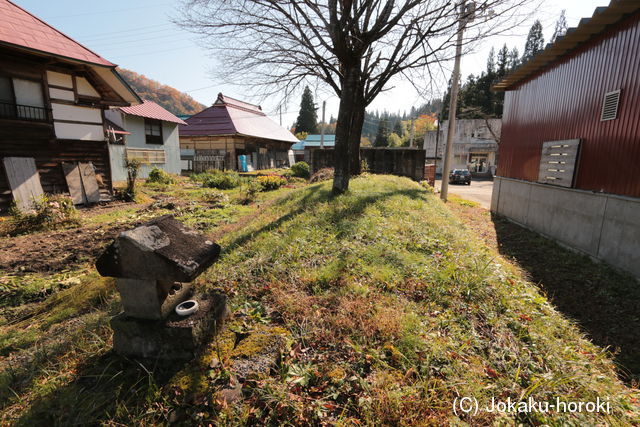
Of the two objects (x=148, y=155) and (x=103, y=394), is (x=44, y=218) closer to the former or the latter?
(x=103, y=394)

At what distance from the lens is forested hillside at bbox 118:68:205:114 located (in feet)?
216

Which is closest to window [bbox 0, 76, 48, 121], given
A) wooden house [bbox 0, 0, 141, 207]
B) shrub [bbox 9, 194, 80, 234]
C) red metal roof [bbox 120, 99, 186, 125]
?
wooden house [bbox 0, 0, 141, 207]

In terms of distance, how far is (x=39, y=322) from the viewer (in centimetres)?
404

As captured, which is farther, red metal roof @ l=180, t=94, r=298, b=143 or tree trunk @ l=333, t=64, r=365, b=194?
red metal roof @ l=180, t=94, r=298, b=143

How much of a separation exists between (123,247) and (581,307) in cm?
749

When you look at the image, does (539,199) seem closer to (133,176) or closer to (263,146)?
(133,176)

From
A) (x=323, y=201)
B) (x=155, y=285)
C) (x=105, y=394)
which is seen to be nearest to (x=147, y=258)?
(x=155, y=285)

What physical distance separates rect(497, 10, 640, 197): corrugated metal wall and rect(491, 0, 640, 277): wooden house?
0.08ft

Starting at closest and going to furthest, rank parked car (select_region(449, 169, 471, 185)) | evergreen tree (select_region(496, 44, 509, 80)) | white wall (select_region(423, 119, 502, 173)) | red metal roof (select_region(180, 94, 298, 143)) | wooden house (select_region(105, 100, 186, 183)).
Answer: wooden house (select_region(105, 100, 186, 183)) < red metal roof (select_region(180, 94, 298, 143)) < parked car (select_region(449, 169, 471, 185)) < white wall (select_region(423, 119, 502, 173)) < evergreen tree (select_region(496, 44, 509, 80))

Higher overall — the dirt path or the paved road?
the paved road

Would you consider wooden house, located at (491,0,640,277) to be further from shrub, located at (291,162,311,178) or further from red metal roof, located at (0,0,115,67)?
red metal roof, located at (0,0,115,67)

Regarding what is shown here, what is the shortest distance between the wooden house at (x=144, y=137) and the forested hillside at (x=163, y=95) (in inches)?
2070

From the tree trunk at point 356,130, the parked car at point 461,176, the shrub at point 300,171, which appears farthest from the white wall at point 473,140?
the tree trunk at point 356,130

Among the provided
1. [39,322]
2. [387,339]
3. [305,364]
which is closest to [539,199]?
[387,339]
